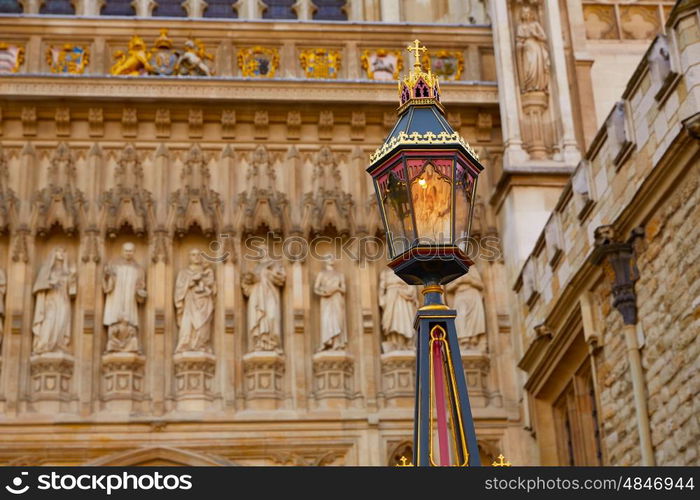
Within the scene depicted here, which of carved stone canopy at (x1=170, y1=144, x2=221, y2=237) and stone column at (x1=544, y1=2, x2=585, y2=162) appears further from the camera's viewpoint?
stone column at (x1=544, y1=2, x2=585, y2=162)

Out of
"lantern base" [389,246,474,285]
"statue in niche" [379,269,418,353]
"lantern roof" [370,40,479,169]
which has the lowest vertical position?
"lantern base" [389,246,474,285]

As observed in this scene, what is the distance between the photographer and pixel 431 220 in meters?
7.16

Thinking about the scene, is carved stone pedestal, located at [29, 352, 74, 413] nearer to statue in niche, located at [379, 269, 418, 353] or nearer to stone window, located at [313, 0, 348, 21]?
statue in niche, located at [379, 269, 418, 353]

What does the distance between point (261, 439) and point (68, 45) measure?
604 centimetres

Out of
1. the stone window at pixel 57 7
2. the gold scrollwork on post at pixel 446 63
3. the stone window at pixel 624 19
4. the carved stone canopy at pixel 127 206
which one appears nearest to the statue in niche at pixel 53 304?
the carved stone canopy at pixel 127 206

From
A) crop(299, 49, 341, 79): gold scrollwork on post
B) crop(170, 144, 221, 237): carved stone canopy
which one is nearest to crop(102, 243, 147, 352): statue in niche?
crop(170, 144, 221, 237): carved stone canopy

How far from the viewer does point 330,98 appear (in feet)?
59.8

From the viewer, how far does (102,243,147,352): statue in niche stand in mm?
16875

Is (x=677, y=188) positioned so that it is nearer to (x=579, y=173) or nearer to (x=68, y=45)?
(x=579, y=173)

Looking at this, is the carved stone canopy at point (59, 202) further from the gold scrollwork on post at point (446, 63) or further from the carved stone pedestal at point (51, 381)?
the gold scrollwork on post at point (446, 63)

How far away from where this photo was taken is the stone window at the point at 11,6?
21.2m

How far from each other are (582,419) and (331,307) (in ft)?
12.3

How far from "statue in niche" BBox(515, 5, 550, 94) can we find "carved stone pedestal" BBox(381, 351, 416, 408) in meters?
3.99
